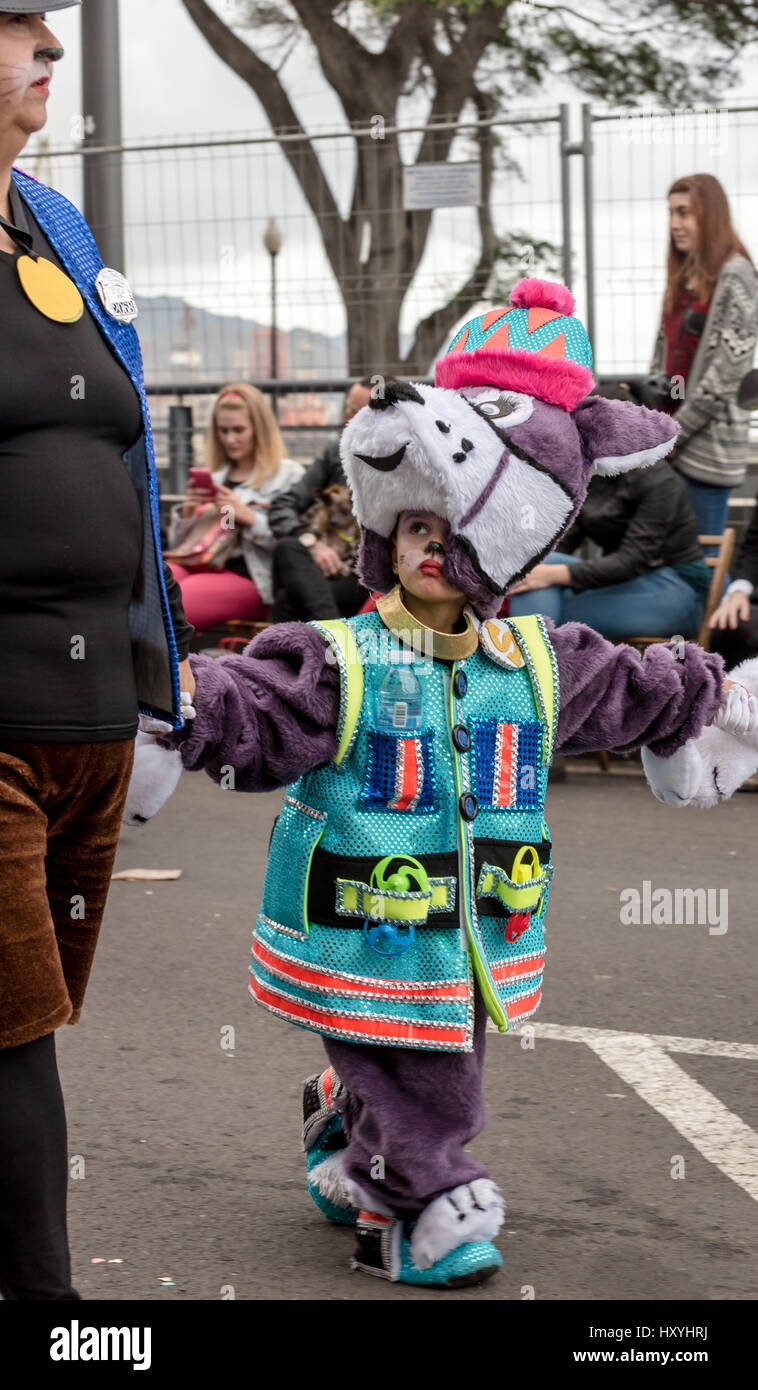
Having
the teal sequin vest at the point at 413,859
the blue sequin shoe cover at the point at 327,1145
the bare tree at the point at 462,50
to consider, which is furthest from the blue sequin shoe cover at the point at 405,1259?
the bare tree at the point at 462,50

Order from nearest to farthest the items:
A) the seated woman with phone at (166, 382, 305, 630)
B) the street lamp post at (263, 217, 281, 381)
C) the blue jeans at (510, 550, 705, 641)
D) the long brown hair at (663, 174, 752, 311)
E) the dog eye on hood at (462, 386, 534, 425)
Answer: the dog eye on hood at (462, 386, 534, 425) → the blue jeans at (510, 550, 705, 641) → the long brown hair at (663, 174, 752, 311) → the seated woman with phone at (166, 382, 305, 630) → the street lamp post at (263, 217, 281, 381)

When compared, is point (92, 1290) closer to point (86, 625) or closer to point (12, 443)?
point (86, 625)

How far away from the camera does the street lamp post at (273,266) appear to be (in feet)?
33.5

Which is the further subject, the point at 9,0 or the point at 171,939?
the point at 171,939

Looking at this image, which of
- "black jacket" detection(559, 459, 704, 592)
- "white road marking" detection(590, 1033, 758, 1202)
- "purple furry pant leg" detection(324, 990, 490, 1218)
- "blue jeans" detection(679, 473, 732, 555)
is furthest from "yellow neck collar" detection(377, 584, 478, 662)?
"blue jeans" detection(679, 473, 732, 555)

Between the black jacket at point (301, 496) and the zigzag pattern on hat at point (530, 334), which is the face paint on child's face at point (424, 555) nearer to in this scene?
the zigzag pattern on hat at point (530, 334)

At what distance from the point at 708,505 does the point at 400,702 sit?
18.0ft

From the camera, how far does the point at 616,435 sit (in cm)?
356

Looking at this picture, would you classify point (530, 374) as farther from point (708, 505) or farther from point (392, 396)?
point (708, 505)

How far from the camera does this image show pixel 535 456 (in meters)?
3.46

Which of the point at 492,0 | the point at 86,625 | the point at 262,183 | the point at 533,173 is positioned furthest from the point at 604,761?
the point at 492,0

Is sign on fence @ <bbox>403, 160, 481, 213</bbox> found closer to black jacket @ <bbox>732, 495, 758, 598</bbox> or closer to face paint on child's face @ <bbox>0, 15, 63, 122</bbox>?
black jacket @ <bbox>732, 495, 758, 598</bbox>

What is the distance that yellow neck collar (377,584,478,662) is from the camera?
11.0ft

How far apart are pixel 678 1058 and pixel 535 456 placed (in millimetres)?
1722
